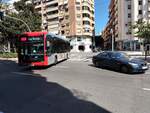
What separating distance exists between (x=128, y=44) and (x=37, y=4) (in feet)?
139

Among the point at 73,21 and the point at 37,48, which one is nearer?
the point at 37,48

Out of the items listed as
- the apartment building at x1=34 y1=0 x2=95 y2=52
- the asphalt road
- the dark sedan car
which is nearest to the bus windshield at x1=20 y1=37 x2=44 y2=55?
the dark sedan car

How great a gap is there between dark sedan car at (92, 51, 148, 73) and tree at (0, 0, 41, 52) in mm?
30671

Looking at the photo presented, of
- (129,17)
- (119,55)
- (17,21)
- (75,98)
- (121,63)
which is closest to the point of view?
(75,98)

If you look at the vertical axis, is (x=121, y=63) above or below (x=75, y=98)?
above

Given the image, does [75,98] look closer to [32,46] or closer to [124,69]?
[124,69]

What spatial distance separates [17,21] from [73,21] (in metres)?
38.5

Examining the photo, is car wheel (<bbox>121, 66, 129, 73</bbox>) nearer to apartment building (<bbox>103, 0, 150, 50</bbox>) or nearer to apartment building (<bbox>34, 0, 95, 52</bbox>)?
apartment building (<bbox>103, 0, 150, 50</bbox>)

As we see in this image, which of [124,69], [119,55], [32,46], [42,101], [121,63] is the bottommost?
[42,101]

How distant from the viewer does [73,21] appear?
281 feet

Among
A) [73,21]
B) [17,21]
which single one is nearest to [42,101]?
[17,21]

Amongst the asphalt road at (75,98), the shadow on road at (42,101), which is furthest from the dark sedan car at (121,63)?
the shadow on road at (42,101)

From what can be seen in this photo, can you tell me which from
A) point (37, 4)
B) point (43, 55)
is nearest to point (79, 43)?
point (37, 4)

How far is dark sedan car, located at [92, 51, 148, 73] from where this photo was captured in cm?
1620
